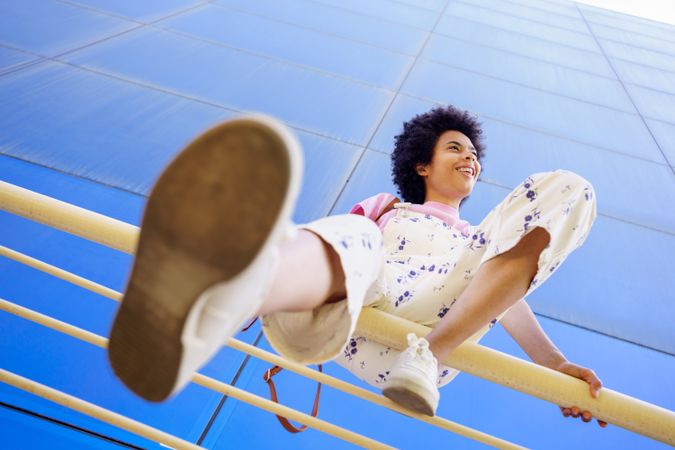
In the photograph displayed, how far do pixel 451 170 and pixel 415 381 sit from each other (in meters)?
0.77

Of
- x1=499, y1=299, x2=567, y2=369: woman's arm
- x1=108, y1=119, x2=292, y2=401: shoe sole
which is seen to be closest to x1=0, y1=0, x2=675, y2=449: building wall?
x1=499, y1=299, x2=567, y2=369: woman's arm

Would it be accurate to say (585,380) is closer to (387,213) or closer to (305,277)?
(305,277)

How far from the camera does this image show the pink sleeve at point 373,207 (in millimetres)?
1249

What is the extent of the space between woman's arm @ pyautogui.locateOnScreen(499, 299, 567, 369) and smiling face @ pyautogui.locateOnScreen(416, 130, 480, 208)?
395 mm

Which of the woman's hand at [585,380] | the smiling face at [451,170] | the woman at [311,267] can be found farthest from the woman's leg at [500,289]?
the smiling face at [451,170]

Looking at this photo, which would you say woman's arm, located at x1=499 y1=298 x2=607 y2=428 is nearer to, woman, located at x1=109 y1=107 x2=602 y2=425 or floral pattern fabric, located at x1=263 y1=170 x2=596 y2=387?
woman, located at x1=109 y1=107 x2=602 y2=425

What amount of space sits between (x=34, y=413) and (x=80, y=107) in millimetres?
1597

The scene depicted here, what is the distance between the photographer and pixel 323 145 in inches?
101

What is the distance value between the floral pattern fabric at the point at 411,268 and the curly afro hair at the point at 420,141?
495mm

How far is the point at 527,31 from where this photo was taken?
5.13 metres

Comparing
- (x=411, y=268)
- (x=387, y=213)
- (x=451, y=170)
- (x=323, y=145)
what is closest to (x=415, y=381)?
(x=411, y=268)

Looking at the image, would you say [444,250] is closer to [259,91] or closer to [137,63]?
[259,91]

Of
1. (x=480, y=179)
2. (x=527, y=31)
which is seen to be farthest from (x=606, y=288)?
(x=527, y=31)

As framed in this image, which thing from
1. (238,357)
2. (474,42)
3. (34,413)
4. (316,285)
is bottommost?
(34,413)
